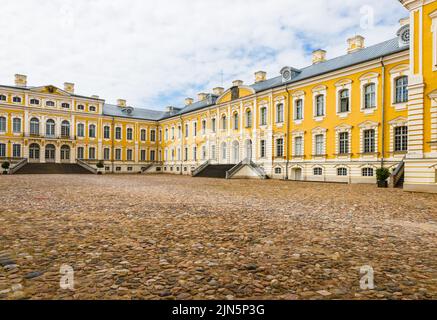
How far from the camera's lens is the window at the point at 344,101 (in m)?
25.2

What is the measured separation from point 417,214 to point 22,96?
4900 cm

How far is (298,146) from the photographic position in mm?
28844

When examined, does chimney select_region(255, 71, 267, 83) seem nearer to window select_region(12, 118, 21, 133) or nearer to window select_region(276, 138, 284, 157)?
window select_region(276, 138, 284, 157)

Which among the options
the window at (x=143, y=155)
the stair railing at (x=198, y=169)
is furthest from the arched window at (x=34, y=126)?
the stair railing at (x=198, y=169)

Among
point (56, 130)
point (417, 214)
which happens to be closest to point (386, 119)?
point (417, 214)

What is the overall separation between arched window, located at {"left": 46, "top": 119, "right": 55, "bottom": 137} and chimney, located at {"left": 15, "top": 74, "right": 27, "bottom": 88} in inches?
244

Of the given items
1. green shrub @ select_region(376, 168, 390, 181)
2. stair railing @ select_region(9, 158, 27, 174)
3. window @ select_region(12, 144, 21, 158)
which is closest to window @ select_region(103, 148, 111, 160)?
stair railing @ select_region(9, 158, 27, 174)

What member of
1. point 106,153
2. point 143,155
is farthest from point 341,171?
point 106,153

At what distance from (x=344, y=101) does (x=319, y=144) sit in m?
4.31

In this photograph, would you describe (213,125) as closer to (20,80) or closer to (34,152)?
(34,152)

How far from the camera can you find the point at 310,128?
27703 millimetres

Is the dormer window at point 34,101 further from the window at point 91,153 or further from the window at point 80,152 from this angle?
the window at point 91,153

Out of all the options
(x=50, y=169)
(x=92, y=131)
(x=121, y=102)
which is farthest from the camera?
(x=121, y=102)

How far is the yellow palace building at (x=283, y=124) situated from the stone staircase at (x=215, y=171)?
195mm
